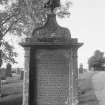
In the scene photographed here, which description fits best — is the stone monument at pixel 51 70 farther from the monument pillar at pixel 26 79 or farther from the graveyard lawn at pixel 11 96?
the graveyard lawn at pixel 11 96

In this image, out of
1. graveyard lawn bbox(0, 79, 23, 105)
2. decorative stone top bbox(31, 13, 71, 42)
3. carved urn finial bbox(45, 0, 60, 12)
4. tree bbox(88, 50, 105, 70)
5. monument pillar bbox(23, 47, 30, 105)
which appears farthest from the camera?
tree bbox(88, 50, 105, 70)

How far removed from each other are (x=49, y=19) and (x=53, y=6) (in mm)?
596

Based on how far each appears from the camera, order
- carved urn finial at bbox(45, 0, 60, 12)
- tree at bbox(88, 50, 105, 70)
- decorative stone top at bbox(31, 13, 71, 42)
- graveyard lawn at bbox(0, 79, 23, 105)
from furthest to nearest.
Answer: tree at bbox(88, 50, 105, 70) → graveyard lawn at bbox(0, 79, 23, 105) → carved urn finial at bbox(45, 0, 60, 12) → decorative stone top at bbox(31, 13, 71, 42)

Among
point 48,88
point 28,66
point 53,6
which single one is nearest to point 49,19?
point 53,6

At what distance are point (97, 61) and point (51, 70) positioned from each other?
70403mm

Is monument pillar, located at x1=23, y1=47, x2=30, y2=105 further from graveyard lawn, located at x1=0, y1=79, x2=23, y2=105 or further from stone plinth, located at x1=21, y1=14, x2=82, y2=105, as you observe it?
graveyard lawn, located at x1=0, y1=79, x2=23, y2=105

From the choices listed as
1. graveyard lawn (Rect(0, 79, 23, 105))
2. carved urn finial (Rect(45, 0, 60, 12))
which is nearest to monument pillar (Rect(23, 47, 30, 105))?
carved urn finial (Rect(45, 0, 60, 12))

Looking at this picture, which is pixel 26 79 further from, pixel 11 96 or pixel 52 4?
pixel 11 96

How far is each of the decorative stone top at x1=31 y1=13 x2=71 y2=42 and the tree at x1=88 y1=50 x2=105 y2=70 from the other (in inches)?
2698

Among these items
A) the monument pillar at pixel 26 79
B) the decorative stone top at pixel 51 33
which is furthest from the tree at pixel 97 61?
the monument pillar at pixel 26 79

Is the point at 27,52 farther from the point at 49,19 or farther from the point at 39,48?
the point at 49,19

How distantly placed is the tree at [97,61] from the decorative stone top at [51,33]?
2698 inches

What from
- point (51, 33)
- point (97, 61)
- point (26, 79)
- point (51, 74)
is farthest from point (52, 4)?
point (97, 61)

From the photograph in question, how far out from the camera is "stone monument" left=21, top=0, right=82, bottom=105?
8297 mm
